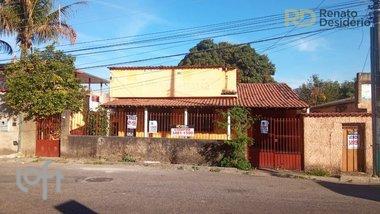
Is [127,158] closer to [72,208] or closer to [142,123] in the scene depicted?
[142,123]

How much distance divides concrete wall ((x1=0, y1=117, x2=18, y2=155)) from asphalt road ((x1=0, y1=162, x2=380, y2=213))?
5.96 meters

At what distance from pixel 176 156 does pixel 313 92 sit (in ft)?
112

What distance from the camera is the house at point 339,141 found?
696 inches

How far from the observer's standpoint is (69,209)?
9.41 m

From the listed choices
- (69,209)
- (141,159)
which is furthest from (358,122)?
(69,209)

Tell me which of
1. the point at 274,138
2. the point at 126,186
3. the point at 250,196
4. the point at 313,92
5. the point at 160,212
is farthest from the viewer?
the point at 313,92

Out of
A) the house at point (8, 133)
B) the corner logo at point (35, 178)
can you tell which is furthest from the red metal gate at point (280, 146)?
the house at point (8, 133)

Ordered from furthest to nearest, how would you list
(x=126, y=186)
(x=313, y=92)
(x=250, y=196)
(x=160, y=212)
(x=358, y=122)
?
(x=313, y=92) < (x=358, y=122) < (x=126, y=186) < (x=250, y=196) < (x=160, y=212)

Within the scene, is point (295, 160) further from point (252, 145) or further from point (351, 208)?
point (351, 208)

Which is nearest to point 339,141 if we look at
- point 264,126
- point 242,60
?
point 264,126

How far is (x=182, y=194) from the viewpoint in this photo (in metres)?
11.4

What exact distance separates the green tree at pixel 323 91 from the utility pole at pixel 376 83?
30.3 metres

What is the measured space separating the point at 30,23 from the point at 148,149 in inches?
379

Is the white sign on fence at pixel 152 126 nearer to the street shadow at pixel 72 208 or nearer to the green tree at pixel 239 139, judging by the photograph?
the green tree at pixel 239 139
